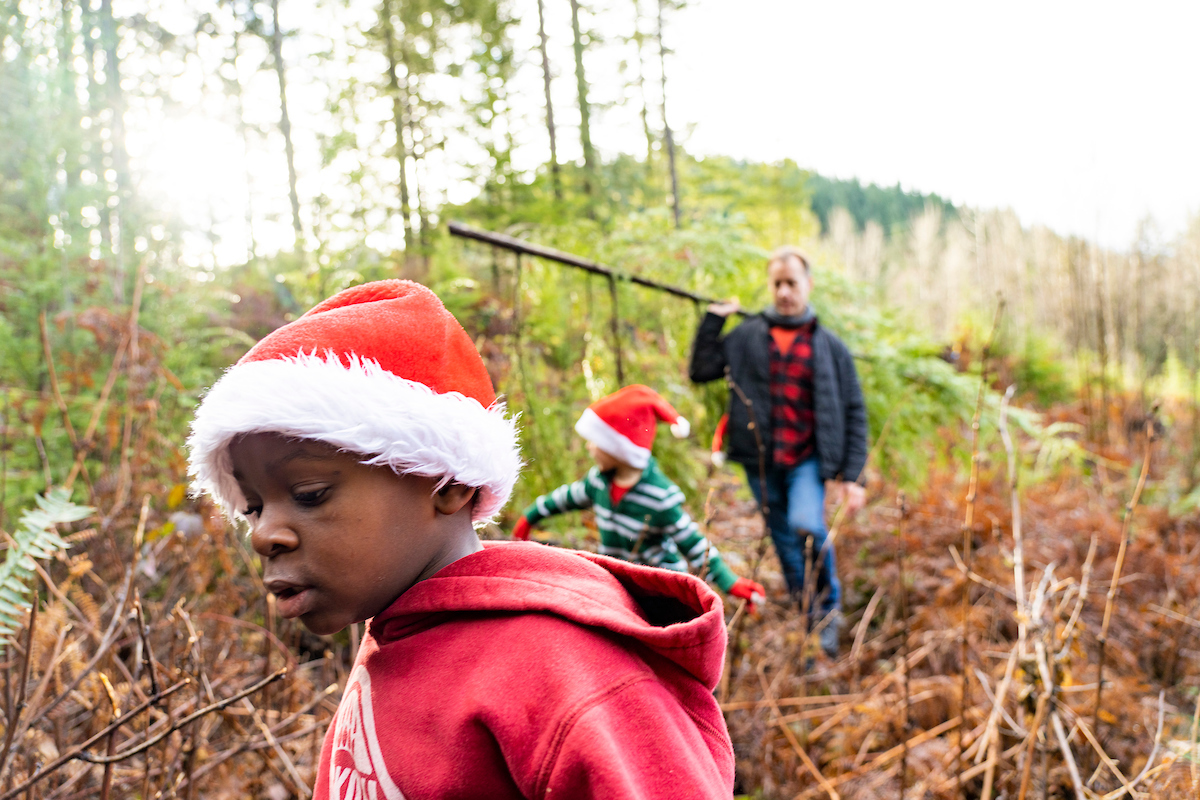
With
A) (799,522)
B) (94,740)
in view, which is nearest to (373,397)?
(94,740)

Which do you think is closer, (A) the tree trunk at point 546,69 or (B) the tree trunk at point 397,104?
(B) the tree trunk at point 397,104

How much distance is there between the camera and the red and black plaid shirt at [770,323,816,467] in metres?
4.23

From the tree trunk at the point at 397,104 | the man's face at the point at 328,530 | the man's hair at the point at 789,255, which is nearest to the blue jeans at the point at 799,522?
the man's hair at the point at 789,255

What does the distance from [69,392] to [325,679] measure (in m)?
2.34

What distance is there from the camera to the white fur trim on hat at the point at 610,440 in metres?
3.05

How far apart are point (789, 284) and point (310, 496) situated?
3.64m

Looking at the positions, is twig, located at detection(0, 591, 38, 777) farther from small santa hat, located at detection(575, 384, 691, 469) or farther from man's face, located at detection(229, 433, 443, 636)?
small santa hat, located at detection(575, 384, 691, 469)

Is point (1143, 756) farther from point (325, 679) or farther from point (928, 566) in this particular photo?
point (325, 679)

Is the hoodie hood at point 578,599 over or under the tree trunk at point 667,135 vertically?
under

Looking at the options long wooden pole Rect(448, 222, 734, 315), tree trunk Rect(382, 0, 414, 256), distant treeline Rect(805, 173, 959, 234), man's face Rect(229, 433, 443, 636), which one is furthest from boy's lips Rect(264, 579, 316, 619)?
distant treeline Rect(805, 173, 959, 234)

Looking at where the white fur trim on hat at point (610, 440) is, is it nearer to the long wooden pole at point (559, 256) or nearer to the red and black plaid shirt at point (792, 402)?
the long wooden pole at point (559, 256)

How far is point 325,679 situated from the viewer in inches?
135

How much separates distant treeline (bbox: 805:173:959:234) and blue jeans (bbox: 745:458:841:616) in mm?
50560

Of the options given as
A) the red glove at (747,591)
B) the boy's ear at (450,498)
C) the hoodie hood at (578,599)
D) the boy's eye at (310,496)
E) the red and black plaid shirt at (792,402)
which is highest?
the boy's eye at (310,496)
